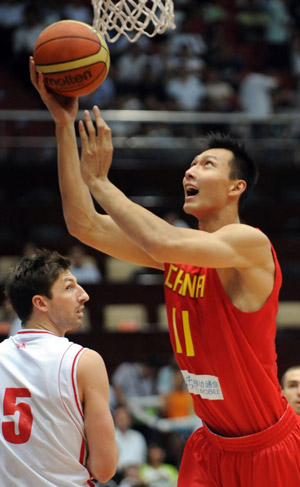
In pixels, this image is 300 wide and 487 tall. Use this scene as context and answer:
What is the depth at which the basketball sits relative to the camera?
3611 millimetres

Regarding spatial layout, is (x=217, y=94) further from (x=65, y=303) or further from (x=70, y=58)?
(x=65, y=303)

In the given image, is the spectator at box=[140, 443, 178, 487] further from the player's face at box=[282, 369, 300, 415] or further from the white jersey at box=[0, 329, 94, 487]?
the white jersey at box=[0, 329, 94, 487]

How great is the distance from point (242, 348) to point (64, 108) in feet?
4.60

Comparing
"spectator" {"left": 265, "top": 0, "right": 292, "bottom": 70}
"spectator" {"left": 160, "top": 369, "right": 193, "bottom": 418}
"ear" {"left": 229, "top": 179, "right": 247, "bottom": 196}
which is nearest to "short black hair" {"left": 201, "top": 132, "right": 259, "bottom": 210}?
"ear" {"left": 229, "top": 179, "right": 247, "bottom": 196}

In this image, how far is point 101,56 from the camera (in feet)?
12.3

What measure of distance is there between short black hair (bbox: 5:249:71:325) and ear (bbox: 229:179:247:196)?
84 centimetres

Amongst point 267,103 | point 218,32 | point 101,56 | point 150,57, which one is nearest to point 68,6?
point 150,57

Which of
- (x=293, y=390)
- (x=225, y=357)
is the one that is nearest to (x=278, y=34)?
(x=293, y=390)

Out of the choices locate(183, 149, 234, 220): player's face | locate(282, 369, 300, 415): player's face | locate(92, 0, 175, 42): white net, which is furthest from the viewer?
locate(282, 369, 300, 415): player's face

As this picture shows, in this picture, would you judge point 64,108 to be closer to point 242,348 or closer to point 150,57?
point 242,348

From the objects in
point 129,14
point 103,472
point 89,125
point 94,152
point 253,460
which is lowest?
point 253,460

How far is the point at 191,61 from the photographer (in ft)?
42.1

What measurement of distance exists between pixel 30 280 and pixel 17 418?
58 cm

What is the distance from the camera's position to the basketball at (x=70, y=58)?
142 inches
